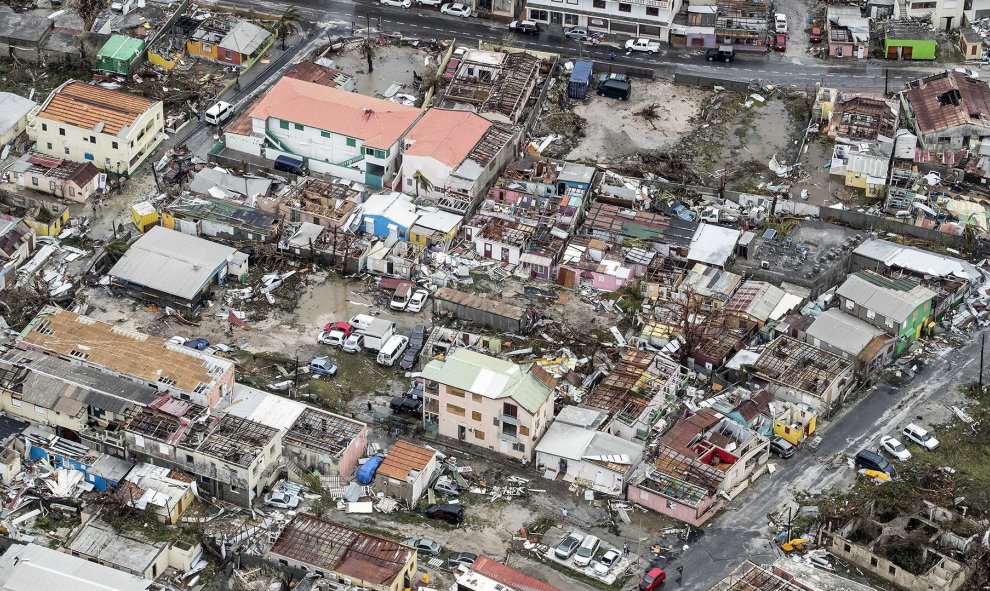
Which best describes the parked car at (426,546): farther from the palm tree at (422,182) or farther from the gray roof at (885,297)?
the palm tree at (422,182)

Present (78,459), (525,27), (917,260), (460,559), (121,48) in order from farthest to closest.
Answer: (525,27) < (121,48) < (917,260) < (78,459) < (460,559)

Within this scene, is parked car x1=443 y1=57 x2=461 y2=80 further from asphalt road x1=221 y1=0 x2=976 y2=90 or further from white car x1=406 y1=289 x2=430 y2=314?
white car x1=406 y1=289 x2=430 y2=314

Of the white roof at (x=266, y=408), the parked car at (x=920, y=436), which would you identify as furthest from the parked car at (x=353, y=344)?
the parked car at (x=920, y=436)

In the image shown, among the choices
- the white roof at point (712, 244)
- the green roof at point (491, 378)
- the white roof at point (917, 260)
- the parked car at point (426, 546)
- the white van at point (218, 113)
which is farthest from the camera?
the white van at point (218, 113)

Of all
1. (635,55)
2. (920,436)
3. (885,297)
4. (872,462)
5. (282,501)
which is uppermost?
(635,55)

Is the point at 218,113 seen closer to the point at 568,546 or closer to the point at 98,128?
the point at 98,128

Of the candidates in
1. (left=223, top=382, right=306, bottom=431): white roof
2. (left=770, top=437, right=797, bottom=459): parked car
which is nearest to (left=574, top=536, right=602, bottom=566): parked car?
(left=770, top=437, right=797, bottom=459): parked car

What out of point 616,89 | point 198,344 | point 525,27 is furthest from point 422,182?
point 525,27
